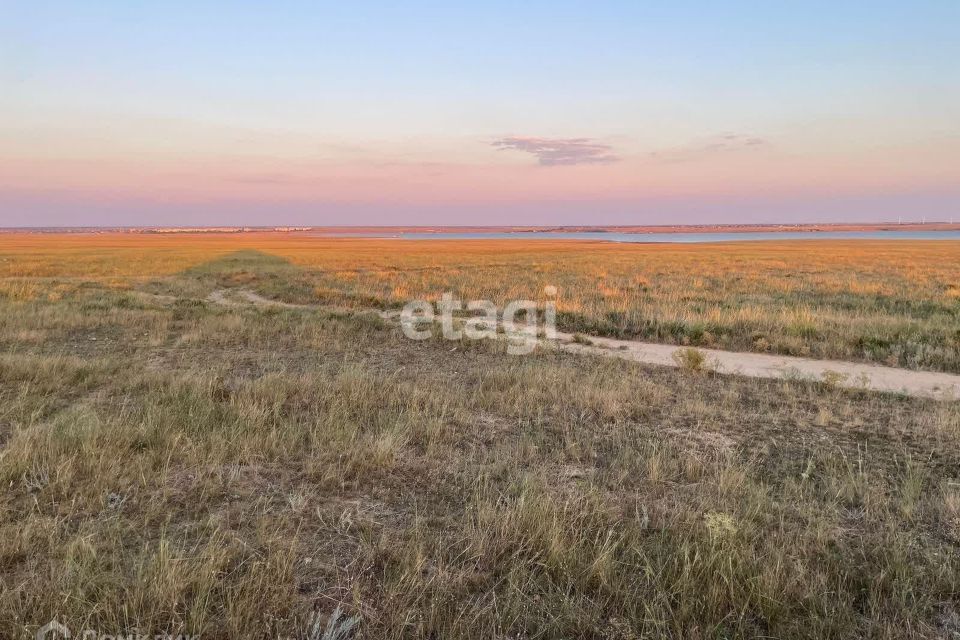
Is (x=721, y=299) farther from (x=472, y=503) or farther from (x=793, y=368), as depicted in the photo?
(x=472, y=503)

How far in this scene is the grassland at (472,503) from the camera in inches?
141

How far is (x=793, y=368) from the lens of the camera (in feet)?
40.3

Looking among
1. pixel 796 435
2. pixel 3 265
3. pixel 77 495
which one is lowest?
pixel 796 435

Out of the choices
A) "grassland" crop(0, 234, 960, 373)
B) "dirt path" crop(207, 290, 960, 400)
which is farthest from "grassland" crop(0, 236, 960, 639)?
"grassland" crop(0, 234, 960, 373)

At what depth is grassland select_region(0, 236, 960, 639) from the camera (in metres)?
3.59

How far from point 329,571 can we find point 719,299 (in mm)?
23825

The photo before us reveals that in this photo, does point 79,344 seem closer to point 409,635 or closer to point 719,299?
point 409,635

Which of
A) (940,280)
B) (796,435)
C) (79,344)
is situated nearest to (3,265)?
(79,344)

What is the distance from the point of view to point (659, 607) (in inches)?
143

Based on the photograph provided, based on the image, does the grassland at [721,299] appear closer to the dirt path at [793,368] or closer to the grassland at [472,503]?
the dirt path at [793,368]

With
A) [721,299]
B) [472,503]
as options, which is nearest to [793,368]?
[472,503]

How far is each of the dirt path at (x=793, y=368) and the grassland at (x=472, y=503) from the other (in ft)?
2.63

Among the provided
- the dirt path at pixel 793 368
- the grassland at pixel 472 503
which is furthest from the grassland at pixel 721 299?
the grassland at pixel 472 503

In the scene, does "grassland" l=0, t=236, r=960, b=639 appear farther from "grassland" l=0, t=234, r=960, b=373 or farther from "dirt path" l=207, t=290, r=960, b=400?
"grassland" l=0, t=234, r=960, b=373
